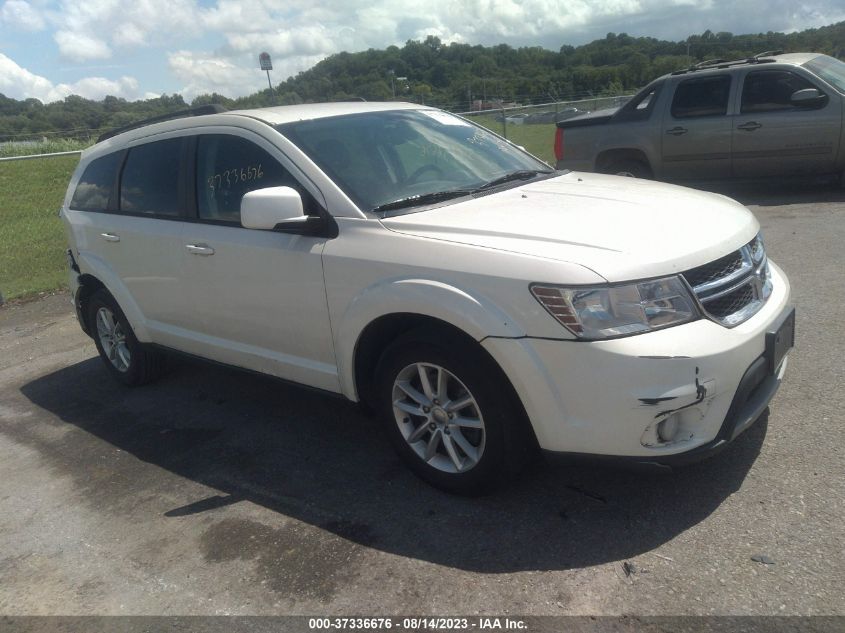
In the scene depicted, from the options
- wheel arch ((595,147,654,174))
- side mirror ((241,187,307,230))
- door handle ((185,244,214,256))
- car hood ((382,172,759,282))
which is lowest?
wheel arch ((595,147,654,174))

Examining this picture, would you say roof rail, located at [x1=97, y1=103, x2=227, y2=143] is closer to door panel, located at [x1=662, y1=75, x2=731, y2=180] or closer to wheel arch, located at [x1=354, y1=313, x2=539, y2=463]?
wheel arch, located at [x1=354, y1=313, x2=539, y2=463]

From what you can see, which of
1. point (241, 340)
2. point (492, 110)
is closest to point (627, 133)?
point (492, 110)

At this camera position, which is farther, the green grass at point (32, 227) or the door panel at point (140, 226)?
the green grass at point (32, 227)

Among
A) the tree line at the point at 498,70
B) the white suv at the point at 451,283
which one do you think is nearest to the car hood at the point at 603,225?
the white suv at the point at 451,283

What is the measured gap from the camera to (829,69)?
990 centimetres

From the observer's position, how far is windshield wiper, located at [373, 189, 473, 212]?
380cm

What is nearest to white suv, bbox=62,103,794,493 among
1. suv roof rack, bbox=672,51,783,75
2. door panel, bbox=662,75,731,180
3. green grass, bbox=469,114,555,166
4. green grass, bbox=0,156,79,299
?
green grass, bbox=0,156,79,299

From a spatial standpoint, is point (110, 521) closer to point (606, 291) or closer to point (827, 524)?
point (606, 291)

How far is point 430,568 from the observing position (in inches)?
122

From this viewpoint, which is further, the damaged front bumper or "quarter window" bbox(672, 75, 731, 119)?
"quarter window" bbox(672, 75, 731, 119)

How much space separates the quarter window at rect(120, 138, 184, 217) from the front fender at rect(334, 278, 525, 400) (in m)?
1.63

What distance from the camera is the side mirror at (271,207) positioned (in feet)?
12.1

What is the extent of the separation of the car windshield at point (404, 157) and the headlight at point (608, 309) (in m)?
1.12

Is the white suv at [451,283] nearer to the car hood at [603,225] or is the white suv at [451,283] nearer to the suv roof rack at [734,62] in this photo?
the car hood at [603,225]
